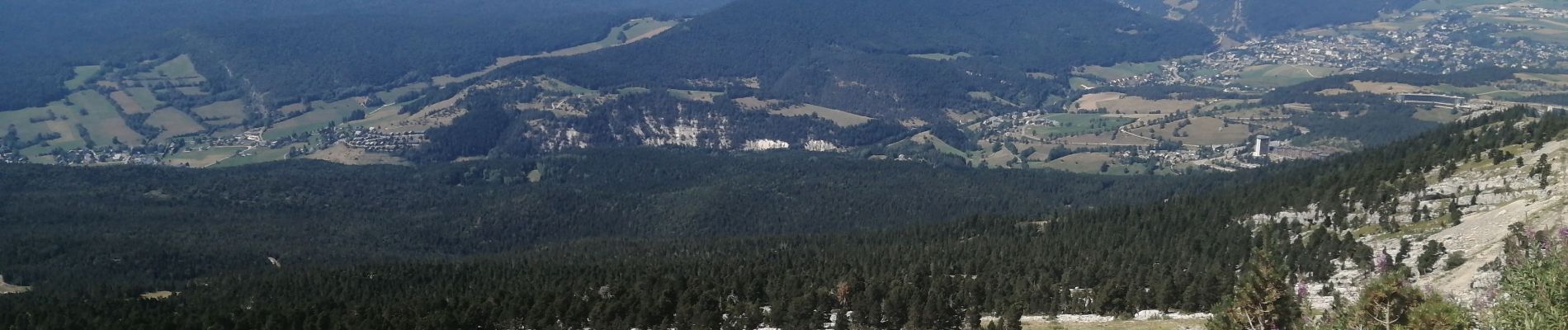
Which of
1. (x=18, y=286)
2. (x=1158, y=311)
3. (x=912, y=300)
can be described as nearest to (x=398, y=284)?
(x=18, y=286)

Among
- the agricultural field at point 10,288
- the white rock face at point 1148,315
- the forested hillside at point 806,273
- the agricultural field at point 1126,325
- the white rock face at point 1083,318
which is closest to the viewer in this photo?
the agricultural field at point 1126,325

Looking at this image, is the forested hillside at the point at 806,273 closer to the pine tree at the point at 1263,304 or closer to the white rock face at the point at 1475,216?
the white rock face at the point at 1475,216

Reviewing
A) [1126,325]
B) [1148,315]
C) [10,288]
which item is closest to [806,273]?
[1148,315]

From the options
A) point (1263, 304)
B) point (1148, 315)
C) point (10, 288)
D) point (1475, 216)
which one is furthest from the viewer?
point (10, 288)

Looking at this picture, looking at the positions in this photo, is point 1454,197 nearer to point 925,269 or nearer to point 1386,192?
point 1386,192

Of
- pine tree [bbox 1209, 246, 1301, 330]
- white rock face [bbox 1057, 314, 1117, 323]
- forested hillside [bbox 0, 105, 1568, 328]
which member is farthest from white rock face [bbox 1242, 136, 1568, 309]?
pine tree [bbox 1209, 246, 1301, 330]

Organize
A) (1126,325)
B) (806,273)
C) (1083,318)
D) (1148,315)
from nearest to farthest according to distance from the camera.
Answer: (1126,325)
(1083,318)
(1148,315)
(806,273)

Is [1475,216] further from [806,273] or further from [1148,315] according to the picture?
[806,273]

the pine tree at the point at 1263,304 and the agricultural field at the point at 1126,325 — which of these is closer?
the pine tree at the point at 1263,304

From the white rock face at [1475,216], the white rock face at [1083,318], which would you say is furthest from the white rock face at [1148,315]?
the white rock face at [1475,216]

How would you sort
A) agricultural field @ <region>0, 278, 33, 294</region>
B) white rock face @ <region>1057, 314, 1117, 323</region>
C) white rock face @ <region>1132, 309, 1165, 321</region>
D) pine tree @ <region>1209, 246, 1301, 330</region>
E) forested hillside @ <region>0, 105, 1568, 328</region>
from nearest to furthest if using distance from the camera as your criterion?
pine tree @ <region>1209, 246, 1301, 330</region>
white rock face @ <region>1057, 314, 1117, 323</region>
white rock face @ <region>1132, 309, 1165, 321</region>
forested hillside @ <region>0, 105, 1568, 328</region>
agricultural field @ <region>0, 278, 33, 294</region>

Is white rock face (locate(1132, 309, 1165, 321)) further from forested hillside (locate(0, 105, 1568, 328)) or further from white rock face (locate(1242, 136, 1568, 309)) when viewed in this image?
white rock face (locate(1242, 136, 1568, 309))
